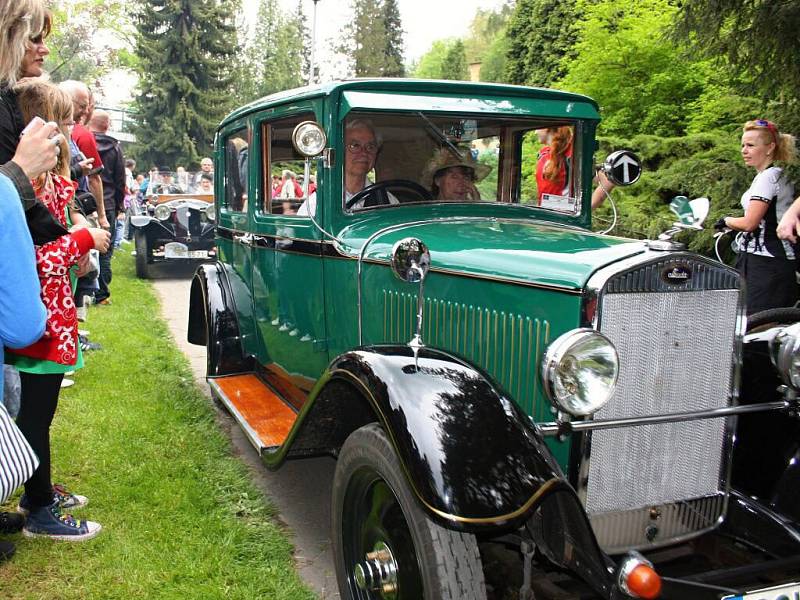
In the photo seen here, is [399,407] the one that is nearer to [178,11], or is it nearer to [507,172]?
[507,172]

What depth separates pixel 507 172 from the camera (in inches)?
137

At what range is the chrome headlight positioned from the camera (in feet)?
7.59

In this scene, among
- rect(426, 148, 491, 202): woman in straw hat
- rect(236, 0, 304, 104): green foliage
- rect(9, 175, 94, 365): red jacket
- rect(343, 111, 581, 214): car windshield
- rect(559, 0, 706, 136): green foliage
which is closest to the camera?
rect(9, 175, 94, 365): red jacket

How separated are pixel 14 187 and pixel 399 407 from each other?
55.0 inches

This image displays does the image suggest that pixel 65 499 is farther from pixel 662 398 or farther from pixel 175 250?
pixel 175 250

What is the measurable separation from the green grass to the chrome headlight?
186 cm

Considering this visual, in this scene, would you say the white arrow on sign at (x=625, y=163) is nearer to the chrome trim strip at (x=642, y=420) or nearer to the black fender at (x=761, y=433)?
the black fender at (x=761, y=433)

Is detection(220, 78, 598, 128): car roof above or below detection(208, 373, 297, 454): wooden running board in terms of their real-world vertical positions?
above

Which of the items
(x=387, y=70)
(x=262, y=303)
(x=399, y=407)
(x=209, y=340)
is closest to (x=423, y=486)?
(x=399, y=407)

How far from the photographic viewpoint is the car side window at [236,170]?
4.12m

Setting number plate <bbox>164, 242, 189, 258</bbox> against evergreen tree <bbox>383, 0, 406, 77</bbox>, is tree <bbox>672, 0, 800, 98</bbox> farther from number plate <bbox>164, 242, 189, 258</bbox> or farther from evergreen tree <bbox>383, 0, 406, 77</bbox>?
evergreen tree <bbox>383, 0, 406, 77</bbox>

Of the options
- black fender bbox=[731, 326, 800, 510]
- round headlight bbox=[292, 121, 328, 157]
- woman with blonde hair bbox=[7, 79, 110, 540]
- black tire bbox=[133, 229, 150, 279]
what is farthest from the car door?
black tire bbox=[133, 229, 150, 279]

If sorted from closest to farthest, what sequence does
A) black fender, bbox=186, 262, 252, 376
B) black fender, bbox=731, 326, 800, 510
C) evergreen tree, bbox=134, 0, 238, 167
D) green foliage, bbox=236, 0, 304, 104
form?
black fender, bbox=731, 326, 800, 510 → black fender, bbox=186, 262, 252, 376 → evergreen tree, bbox=134, 0, 238, 167 → green foliage, bbox=236, 0, 304, 104

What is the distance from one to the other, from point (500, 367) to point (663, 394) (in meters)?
0.53
